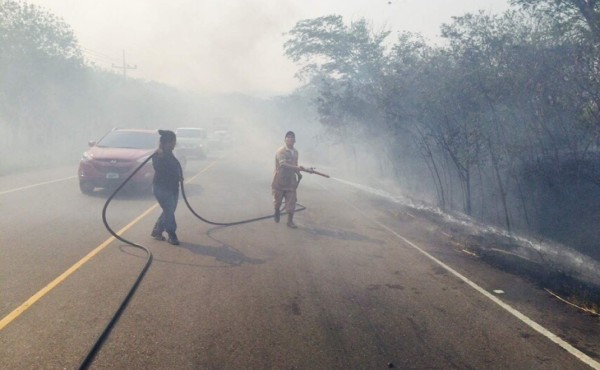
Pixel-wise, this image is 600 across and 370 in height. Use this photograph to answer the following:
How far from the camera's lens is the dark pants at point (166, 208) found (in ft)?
25.5

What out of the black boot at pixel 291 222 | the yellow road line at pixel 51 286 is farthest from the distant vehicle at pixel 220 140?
the yellow road line at pixel 51 286

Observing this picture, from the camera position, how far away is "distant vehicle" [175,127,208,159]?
30.4 m

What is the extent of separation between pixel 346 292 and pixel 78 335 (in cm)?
293

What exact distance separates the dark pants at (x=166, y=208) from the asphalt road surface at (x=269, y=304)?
1.07 ft

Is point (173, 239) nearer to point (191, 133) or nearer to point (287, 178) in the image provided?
point (287, 178)

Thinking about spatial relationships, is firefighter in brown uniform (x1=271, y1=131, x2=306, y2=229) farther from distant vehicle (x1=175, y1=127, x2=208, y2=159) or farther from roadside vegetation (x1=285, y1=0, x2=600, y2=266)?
distant vehicle (x1=175, y1=127, x2=208, y2=159)

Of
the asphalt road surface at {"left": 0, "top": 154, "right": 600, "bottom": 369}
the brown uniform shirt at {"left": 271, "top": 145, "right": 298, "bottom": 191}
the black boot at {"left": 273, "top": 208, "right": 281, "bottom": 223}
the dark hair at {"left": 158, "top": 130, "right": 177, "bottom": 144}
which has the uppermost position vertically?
the dark hair at {"left": 158, "top": 130, "right": 177, "bottom": 144}

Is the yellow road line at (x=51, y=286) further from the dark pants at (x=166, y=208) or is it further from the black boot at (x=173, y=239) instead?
the black boot at (x=173, y=239)

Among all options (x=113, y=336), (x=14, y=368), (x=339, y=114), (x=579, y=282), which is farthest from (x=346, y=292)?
(x=339, y=114)

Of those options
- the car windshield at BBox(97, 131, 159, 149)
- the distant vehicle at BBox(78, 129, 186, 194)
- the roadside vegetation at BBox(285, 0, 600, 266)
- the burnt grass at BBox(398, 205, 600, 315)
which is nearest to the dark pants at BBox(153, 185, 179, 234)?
the distant vehicle at BBox(78, 129, 186, 194)

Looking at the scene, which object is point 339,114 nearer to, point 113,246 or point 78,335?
point 113,246

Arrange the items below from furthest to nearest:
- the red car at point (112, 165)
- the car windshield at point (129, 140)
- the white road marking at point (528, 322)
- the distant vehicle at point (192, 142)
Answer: the distant vehicle at point (192, 142) < the car windshield at point (129, 140) < the red car at point (112, 165) < the white road marking at point (528, 322)

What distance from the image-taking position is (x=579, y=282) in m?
7.00

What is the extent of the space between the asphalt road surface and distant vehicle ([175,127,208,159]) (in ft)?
69.8
